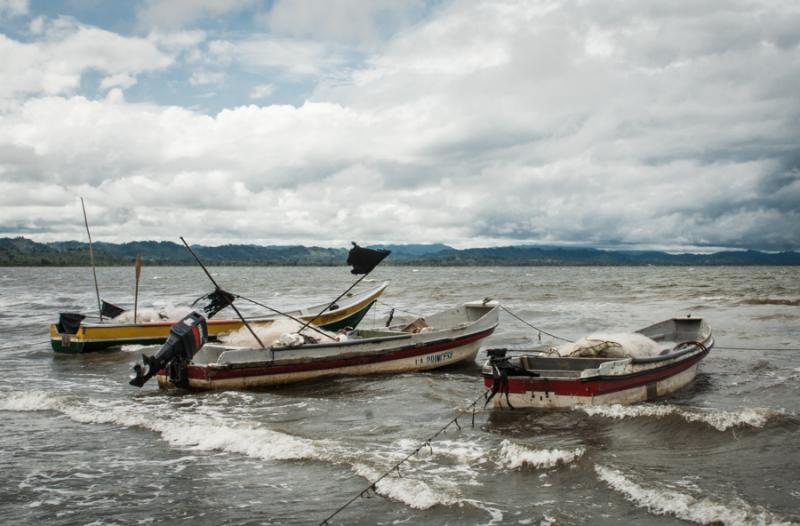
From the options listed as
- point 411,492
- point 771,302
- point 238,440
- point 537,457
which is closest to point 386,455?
point 411,492

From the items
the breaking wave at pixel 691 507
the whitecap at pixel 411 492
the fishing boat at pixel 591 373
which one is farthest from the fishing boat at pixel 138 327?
the breaking wave at pixel 691 507

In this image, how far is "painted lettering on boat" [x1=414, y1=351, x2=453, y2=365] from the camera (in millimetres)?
16328

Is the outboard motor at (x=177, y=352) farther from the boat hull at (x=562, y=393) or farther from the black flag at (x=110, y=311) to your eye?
the black flag at (x=110, y=311)

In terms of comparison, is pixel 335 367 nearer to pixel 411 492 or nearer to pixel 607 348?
pixel 607 348

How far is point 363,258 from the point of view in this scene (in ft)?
53.8

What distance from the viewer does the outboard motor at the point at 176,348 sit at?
1226cm

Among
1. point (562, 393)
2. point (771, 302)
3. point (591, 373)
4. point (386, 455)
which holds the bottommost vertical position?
point (771, 302)

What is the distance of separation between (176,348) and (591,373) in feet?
27.1

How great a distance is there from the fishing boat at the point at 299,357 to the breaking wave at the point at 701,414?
18.8 feet

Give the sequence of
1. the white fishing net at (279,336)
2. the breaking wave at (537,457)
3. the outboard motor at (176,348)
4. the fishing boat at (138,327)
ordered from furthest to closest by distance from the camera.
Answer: the fishing boat at (138,327) < the white fishing net at (279,336) < the outboard motor at (176,348) < the breaking wave at (537,457)

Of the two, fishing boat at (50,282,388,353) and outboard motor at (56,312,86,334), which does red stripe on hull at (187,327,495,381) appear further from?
outboard motor at (56,312,86,334)

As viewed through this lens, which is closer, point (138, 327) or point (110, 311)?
point (138, 327)

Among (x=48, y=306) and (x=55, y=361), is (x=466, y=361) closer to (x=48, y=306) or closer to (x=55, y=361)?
(x=55, y=361)

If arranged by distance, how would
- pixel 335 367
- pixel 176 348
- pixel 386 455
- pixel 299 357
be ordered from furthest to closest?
1. pixel 335 367
2. pixel 299 357
3. pixel 176 348
4. pixel 386 455
